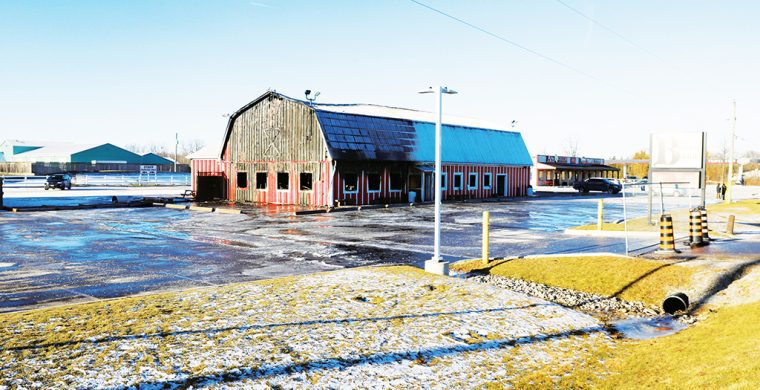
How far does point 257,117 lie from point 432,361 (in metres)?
35.8

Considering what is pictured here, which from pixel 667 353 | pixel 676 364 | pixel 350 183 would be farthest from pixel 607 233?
pixel 350 183

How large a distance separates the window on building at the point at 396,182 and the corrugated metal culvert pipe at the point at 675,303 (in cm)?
2909

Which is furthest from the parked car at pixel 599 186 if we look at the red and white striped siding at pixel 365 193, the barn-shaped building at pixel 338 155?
the red and white striped siding at pixel 365 193

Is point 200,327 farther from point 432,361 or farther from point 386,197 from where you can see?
point 386,197

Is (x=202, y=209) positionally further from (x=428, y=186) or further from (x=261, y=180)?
(x=428, y=186)

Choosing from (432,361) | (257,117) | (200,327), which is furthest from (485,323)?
(257,117)

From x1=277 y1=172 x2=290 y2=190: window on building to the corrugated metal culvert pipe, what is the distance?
99.5 ft

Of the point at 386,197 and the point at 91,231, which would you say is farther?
the point at 386,197

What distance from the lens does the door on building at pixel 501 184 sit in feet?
165

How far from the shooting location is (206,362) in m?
7.28

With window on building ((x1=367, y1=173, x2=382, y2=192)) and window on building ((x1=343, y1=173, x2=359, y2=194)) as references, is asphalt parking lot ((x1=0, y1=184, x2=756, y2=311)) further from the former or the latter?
window on building ((x1=367, y1=173, x2=382, y2=192))

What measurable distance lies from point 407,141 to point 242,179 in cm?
1244

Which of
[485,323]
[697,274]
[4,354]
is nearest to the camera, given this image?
[4,354]

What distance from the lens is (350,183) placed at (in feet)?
126
